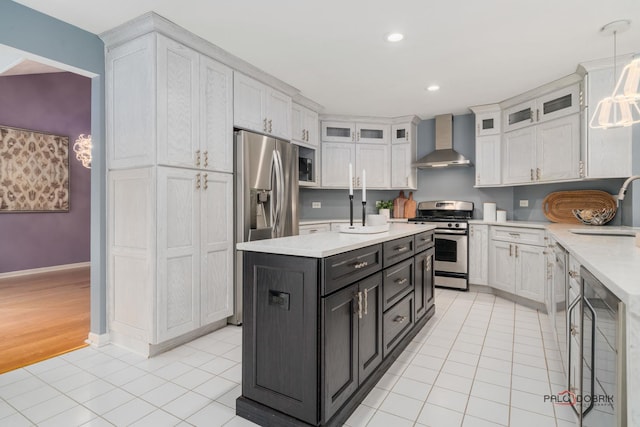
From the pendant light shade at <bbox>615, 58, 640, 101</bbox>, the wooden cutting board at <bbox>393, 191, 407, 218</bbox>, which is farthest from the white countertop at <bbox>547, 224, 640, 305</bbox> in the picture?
the wooden cutting board at <bbox>393, 191, 407, 218</bbox>

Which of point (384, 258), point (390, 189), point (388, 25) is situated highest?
point (388, 25)

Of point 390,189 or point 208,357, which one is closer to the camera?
point 208,357

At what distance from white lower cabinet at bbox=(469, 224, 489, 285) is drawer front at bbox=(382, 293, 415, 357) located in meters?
2.04

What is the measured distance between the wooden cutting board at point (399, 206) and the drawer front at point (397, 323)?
288 cm

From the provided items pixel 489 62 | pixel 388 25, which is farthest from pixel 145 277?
pixel 489 62

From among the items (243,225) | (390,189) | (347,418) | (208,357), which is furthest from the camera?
(390,189)

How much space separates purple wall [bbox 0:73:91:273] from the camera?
4879 millimetres

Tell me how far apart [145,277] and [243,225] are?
0.93m

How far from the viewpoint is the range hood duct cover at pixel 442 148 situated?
15.6ft

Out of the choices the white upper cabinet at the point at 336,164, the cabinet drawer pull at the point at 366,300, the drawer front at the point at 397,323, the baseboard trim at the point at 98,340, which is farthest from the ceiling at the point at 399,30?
the baseboard trim at the point at 98,340

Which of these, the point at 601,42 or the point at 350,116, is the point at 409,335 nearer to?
the point at 601,42

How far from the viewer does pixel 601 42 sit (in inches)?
107

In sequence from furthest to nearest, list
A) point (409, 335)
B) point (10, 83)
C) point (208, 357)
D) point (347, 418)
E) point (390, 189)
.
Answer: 1. point (390, 189)
2. point (10, 83)
3. point (409, 335)
4. point (208, 357)
5. point (347, 418)

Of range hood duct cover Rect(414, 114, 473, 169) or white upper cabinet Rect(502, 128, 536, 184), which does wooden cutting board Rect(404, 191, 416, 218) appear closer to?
range hood duct cover Rect(414, 114, 473, 169)
